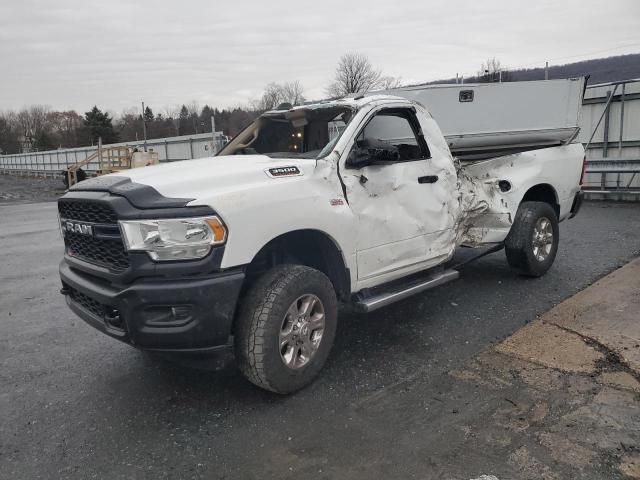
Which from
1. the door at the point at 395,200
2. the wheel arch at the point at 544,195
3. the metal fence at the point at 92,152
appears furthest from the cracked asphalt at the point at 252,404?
the metal fence at the point at 92,152

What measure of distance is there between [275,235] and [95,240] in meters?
1.21

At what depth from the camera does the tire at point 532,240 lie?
5.90 m

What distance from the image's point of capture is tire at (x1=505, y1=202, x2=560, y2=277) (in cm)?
590

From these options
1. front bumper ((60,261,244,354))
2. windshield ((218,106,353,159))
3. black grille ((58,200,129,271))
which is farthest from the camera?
windshield ((218,106,353,159))

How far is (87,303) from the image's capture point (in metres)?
3.64

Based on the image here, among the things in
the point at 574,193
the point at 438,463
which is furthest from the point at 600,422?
the point at 574,193

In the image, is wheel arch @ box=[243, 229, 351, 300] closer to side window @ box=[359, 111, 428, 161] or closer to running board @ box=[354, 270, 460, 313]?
running board @ box=[354, 270, 460, 313]

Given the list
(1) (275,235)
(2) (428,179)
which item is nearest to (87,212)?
(1) (275,235)

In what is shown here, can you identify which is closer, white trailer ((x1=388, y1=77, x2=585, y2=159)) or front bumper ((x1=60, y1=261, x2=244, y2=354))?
front bumper ((x1=60, y1=261, x2=244, y2=354))

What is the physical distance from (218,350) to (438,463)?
1446mm

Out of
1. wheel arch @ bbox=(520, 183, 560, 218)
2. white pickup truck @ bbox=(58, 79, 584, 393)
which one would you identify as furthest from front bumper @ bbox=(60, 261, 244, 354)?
wheel arch @ bbox=(520, 183, 560, 218)

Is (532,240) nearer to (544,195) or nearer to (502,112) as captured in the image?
(544,195)

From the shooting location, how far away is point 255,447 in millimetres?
3062

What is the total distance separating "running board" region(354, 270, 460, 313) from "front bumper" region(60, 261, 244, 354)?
125cm
